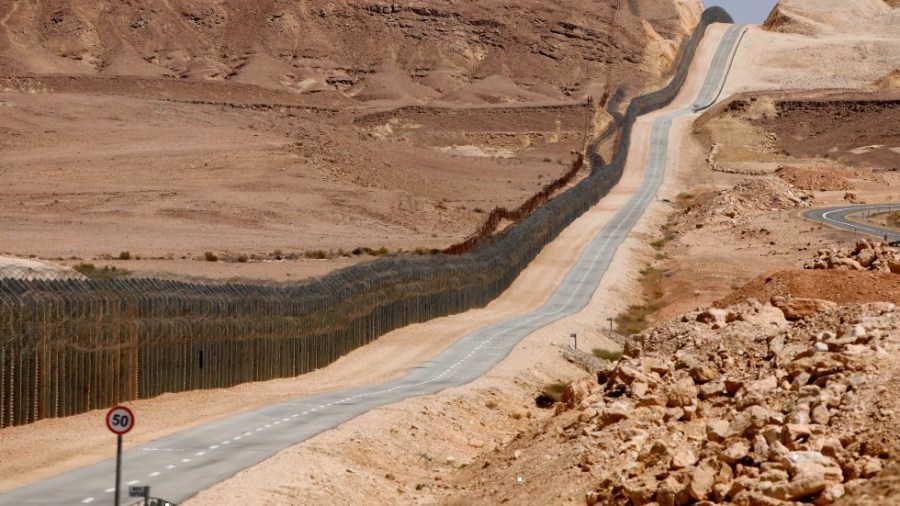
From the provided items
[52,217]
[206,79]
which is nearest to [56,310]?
[52,217]

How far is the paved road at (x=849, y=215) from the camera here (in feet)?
256

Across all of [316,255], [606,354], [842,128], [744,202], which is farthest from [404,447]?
[842,128]

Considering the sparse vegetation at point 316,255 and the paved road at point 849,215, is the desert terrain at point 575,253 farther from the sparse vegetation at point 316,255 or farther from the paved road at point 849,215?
the paved road at point 849,215

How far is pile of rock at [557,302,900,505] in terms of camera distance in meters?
19.0

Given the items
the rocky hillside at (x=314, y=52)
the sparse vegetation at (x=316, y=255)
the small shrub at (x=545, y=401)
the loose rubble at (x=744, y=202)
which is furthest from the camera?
the rocky hillside at (x=314, y=52)

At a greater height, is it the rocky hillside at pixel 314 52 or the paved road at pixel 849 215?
the rocky hillside at pixel 314 52

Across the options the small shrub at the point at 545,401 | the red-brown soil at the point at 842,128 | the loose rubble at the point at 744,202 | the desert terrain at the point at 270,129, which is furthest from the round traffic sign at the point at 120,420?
the red-brown soil at the point at 842,128

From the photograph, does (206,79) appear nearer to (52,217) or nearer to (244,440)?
(52,217)

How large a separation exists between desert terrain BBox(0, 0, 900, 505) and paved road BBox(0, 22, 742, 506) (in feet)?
2.26

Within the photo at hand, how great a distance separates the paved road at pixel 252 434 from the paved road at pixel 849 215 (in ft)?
79.6

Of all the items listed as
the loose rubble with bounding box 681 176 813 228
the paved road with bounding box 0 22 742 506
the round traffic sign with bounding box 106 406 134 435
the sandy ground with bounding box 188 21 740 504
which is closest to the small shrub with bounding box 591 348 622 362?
the sandy ground with bounding box 188 21 740 504

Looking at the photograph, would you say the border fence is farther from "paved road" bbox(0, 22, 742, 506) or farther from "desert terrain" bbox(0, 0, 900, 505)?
"paved road" bbox(0, 22, 742, 506)

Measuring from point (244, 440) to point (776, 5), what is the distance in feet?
575

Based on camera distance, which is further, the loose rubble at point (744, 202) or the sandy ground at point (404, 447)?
the loose rubble at point (744, 202)
